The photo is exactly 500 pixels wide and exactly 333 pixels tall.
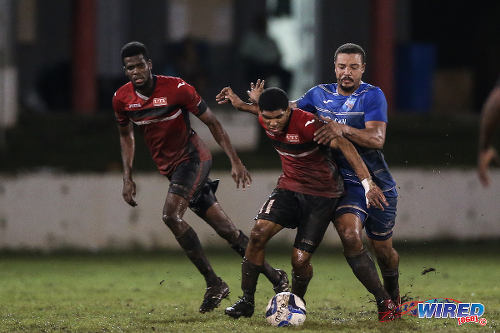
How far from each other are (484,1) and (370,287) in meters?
16.0

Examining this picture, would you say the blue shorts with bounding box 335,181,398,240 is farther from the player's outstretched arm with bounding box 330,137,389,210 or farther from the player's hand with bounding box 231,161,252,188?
the player's hand with bounding box 231,161,252,188

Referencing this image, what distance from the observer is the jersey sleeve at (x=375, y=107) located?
26.3ft

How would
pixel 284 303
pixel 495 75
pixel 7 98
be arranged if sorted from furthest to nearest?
pixel 495 75
pixel 7 98
pixel 284 303

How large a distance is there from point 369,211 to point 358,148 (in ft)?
1.70

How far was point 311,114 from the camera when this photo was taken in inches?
322

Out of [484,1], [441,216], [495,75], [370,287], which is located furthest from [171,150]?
[484,1]

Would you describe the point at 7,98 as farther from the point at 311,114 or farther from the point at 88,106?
the point at 311,114

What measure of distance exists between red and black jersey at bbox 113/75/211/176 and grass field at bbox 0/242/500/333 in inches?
50.8

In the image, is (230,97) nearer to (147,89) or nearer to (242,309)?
(147,89)

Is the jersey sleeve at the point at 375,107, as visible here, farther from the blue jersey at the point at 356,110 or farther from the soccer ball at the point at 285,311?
the soccer ball at the point at 285,311

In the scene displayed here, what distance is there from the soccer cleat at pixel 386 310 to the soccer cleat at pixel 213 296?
56.4 inches

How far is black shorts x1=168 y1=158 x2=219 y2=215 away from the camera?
9031 millimetres

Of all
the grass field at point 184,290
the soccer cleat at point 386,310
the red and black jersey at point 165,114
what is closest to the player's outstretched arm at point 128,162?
the red and black jersey at point 165,114

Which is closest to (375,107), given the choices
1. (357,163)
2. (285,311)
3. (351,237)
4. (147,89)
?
(357,163)
